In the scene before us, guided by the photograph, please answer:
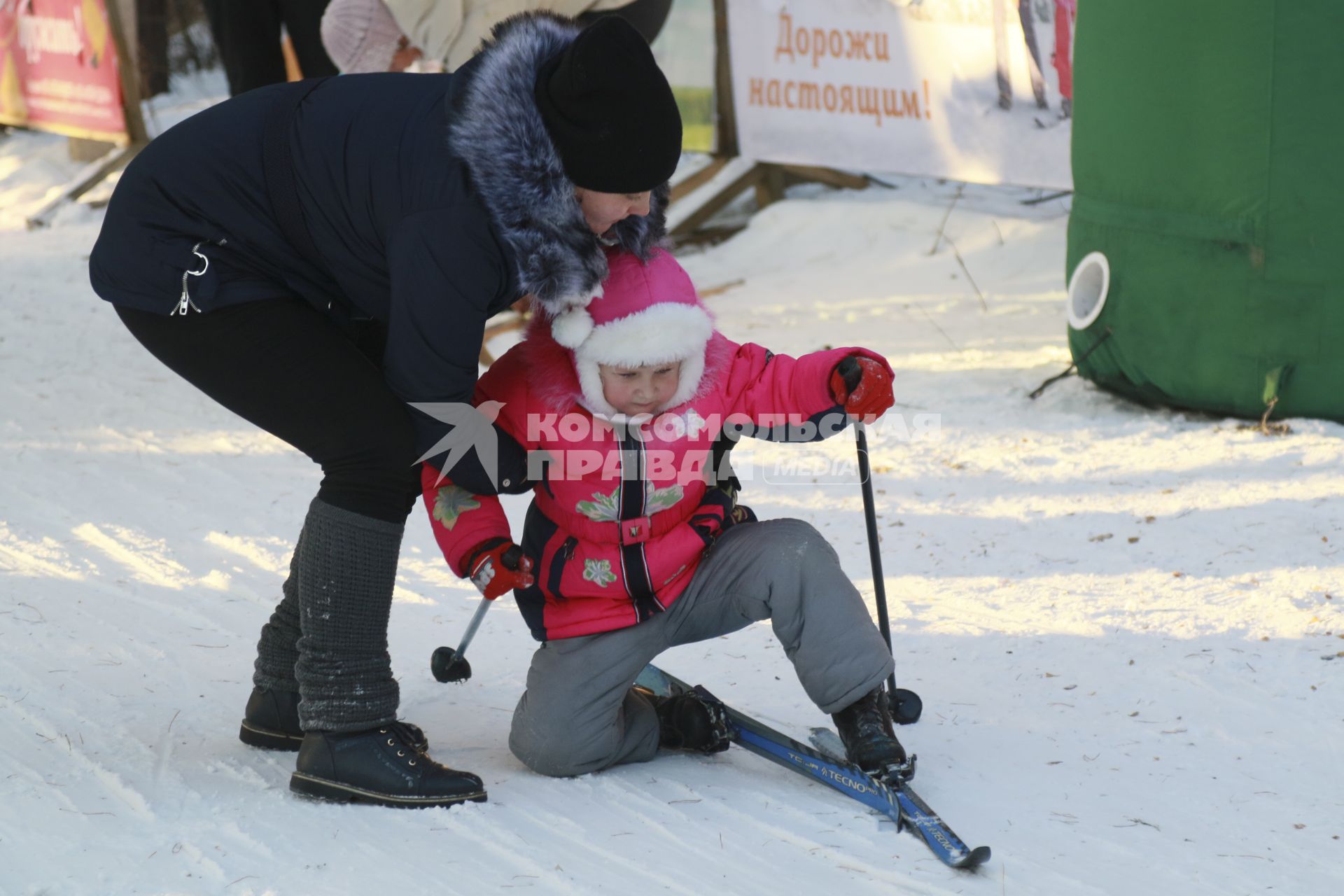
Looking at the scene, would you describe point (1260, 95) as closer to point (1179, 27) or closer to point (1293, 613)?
point (1179, 27)

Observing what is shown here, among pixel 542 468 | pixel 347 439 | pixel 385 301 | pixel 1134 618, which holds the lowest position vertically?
pixel 1134 618

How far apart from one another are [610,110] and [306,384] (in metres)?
0.71

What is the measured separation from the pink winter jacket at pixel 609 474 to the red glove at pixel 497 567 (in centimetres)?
4

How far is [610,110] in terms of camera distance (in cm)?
215

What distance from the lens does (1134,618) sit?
3445mm

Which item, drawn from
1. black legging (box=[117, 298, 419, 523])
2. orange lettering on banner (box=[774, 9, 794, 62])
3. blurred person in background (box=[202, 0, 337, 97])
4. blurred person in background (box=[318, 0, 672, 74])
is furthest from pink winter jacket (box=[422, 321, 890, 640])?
orange lettering on banner (box=[774, 9, 794, 62])

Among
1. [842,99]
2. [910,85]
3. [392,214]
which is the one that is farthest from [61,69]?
[392,214]

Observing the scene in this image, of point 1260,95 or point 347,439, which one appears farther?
point 1260,95

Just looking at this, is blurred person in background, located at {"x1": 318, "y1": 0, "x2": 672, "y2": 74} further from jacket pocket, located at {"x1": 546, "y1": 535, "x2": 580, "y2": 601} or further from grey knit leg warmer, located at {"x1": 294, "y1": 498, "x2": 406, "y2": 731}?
grey knit leg warmer, located at {"x1": 294, "y1": 498, "x2": 406, "y2": 731}

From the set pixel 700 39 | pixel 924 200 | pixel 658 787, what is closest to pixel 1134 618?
pixel 658 787

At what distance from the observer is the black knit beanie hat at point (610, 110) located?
2.14m

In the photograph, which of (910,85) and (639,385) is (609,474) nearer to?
(639,385)

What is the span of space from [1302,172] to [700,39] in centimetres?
475

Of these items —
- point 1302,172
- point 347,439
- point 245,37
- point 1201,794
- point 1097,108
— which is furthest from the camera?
point 245,37
